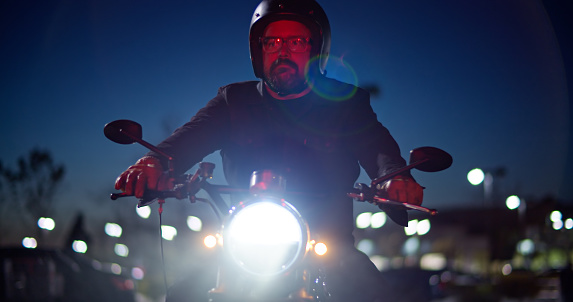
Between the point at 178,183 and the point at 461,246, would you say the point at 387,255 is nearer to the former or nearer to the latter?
the point at 461,246

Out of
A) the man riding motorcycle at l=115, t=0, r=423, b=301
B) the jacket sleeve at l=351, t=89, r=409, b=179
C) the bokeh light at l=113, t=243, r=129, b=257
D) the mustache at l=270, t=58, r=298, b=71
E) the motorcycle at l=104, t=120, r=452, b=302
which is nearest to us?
the motorcycle at l=104, t=120, r=452, b=302

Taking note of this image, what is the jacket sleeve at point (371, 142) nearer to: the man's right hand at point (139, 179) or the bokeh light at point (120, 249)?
the man's right hand at point (139, 179)

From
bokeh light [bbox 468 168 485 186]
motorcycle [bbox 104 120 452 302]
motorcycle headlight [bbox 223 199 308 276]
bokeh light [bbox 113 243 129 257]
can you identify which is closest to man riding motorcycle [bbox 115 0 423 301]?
motorcycle [bbox 104 120 452 302]

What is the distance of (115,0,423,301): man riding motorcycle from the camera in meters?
2.33

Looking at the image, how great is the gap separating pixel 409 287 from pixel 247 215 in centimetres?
837

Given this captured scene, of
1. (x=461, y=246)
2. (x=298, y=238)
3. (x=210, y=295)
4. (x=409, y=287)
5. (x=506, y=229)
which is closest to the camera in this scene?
(x=298, y=238)

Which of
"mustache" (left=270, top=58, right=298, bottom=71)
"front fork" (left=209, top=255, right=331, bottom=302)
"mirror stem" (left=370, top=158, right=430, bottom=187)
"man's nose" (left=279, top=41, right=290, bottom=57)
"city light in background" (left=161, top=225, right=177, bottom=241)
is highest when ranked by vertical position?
"man's nose" (left=279, top=41, right=290, bottom=57)

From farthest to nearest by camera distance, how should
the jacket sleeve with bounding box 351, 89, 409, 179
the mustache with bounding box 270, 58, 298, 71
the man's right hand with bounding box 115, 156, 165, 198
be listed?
1. the jacket sleeve with bounding box 351, 89, 409, 179
2. the mustache with bounding box 270, 58, 298, 71
3. the man's right hand with bounding box 115, 156, 165, 198

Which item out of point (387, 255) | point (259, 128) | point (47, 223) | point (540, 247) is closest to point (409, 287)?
point (259, 128)

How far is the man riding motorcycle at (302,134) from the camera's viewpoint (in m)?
2.33

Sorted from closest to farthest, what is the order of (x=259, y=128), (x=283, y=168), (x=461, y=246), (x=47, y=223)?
(x=283, y=168), (x=259, y=128), (x=47, y=223), (x=461, y=246)

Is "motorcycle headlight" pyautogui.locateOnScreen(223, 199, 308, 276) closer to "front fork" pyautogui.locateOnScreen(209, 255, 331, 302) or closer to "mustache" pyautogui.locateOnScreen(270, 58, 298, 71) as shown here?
"front fork" pyautogui.locateOnScreen(209, 255, 331, 302)

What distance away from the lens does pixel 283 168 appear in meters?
2.46

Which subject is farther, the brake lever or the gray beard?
the gray beard
